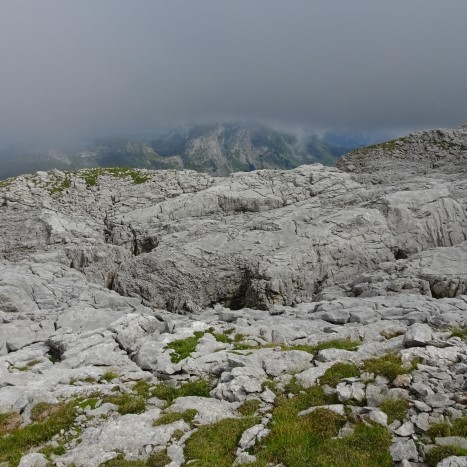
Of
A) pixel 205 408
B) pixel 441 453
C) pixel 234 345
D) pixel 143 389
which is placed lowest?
pixel 234 345

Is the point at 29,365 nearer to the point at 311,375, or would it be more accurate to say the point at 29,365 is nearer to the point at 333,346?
the point at 311,375

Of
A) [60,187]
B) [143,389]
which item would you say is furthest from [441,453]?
[60,187]

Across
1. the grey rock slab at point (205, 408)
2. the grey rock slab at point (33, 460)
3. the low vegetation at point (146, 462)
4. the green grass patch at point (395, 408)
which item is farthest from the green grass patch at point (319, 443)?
the grey rock slab at point (33, 460)

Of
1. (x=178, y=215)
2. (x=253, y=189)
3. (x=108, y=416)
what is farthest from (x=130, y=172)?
(x=108, y=416)

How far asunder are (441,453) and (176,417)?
9203 millimetres

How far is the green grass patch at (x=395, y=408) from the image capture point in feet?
40.5

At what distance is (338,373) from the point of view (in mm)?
15961

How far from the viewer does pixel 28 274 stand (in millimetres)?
39156

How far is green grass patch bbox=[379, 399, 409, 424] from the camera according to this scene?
486 inches

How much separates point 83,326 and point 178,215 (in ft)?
82.3

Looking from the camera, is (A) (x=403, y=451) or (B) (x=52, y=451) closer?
(A) (x=403, y=451)

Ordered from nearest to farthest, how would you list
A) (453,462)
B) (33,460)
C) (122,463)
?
(453,462) < (122,463) < (33,460)

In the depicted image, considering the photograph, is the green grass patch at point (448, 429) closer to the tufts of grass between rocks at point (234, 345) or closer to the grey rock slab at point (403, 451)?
the grey rock slab at point (403, 451)

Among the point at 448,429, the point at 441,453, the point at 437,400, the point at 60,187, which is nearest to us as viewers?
the point at 441,453
